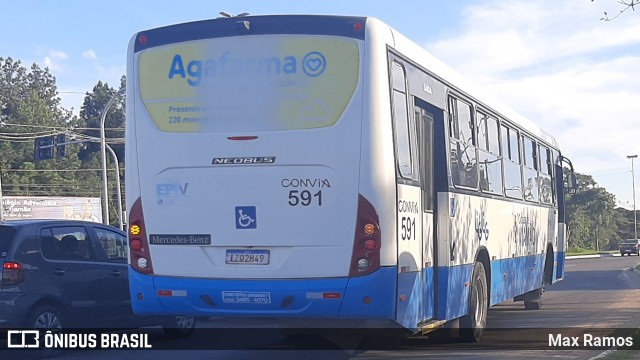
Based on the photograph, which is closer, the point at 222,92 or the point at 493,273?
the point at 222,92

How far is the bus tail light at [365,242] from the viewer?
899 centimetres

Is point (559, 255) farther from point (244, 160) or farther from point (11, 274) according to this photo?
point (11, 274)

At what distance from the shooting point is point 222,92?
9.47m

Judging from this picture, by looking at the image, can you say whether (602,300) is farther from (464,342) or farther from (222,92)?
(222,92)

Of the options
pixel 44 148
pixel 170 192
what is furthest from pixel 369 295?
pixel 44 148

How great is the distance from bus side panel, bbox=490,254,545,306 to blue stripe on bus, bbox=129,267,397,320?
4926 mm

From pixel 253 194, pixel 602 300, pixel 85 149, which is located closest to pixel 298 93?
pixel 253 194

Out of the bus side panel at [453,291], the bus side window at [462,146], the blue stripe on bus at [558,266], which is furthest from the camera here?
the blue stripe on bus at [558,266]

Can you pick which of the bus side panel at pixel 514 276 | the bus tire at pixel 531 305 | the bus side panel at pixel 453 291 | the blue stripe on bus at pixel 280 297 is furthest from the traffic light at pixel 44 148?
the blue stripe on bus at pixel 280 297

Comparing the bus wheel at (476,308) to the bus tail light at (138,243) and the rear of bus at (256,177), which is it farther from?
the bus tail light at (138,243)

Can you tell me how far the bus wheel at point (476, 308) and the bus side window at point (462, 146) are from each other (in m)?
1.24

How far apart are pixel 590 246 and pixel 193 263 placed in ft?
367

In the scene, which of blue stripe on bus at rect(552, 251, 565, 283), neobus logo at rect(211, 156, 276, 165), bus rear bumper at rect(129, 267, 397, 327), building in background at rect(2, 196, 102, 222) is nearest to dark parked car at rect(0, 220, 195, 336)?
bus rear bumper at rect(129, 267, 397, 327)

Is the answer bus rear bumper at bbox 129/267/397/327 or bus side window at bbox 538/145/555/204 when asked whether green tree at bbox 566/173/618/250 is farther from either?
bus rear bumper at bbox 129/267/397/327
